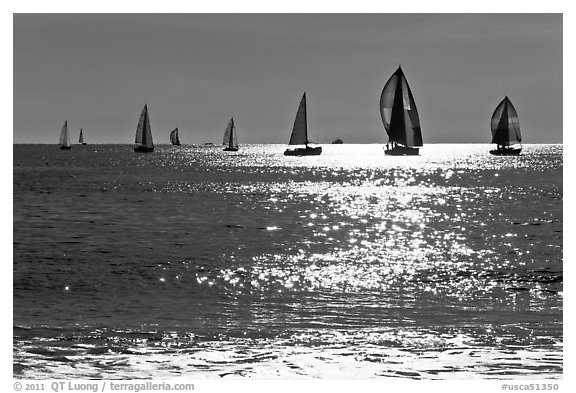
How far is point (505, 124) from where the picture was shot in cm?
16312

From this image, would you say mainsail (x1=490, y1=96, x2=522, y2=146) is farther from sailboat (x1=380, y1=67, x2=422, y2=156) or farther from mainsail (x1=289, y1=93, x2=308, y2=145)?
mainsail (x1=289, y1=93, x2=308, y2=145)

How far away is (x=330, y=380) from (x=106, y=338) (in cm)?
618

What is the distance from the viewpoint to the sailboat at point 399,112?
127 metres

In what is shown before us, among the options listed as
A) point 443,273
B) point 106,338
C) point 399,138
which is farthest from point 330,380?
point 399,138

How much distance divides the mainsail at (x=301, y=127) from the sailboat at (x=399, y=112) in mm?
14466

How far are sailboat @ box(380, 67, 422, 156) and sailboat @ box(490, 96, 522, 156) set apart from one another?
20814 mm

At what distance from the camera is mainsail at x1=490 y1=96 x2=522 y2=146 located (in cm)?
15700

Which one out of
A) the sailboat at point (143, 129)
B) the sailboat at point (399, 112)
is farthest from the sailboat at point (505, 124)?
the sailboat at point (143, 129)

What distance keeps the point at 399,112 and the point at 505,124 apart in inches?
1473

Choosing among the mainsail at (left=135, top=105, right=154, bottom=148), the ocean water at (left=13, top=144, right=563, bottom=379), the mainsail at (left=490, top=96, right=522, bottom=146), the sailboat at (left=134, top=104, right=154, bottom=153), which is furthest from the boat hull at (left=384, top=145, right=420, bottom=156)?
the ocean water at (left=13, top=144, right=563, bottom=379)
